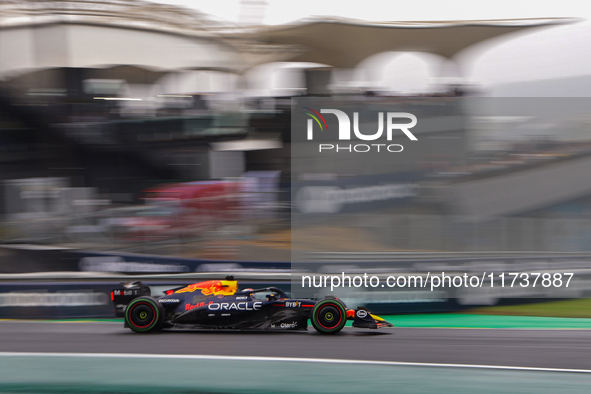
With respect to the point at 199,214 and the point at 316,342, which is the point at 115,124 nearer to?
the point at 199,214

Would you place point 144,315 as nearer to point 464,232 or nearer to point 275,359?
point 275,359

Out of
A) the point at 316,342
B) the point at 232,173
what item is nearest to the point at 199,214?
the point at 232,173

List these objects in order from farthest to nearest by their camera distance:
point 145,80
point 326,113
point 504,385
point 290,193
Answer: point 145,80, point 290,193, point 326,113, point 504,385

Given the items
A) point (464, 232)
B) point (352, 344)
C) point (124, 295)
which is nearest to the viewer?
point (352, 344)

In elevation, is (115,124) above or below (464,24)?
below

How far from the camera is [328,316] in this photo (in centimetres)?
529

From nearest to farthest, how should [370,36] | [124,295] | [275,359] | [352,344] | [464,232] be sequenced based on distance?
[275,359] < [352,344] < [124,295] < [464,232] < [370,36]

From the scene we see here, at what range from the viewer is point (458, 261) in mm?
7328

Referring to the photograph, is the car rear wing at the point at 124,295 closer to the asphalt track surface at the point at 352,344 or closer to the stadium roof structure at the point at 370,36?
the asphalt track surface at the point at 352,344

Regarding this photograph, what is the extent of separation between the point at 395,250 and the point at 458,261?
90 centimetres

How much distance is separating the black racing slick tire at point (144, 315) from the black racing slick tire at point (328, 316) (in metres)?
1.59

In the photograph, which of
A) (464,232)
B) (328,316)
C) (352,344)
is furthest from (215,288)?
(464,232)

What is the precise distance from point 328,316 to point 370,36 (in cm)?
811

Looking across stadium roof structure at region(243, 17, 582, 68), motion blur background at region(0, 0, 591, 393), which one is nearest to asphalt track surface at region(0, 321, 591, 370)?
motion blur background at region(0, 0, 591, 393)
